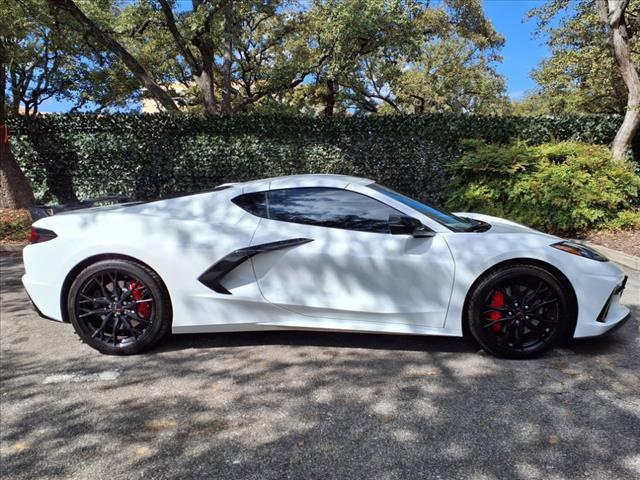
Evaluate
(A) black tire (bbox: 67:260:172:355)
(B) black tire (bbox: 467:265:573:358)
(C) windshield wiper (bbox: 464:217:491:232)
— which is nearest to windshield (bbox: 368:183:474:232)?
(C) windshield wiper (bbox: 464:217:491:232)

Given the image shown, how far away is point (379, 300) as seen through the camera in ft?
10.8

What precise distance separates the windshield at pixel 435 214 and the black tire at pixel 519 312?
475 millimetres

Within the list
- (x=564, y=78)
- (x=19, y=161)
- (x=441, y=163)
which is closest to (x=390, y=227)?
(x=441, y=163)

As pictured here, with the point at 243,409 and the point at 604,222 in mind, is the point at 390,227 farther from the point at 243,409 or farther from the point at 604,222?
the point at 604,222

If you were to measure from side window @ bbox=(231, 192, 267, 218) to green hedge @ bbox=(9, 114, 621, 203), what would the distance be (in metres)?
7.07

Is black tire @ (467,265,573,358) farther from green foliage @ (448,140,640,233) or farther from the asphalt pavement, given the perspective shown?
green foliage @ (448,140,640,233)

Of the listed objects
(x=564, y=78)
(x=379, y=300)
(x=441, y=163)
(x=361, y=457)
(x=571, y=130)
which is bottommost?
(x=361, y=457)

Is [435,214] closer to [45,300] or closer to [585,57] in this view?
[45,300]

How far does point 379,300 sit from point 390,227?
531 millimetres

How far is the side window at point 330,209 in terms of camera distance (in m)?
3.42

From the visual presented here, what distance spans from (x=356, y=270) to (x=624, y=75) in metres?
10.7

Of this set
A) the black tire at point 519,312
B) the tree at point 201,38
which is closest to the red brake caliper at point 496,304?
the black tire at point 519,312

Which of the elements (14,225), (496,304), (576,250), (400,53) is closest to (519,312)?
(496,304)

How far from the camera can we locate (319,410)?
8.85 feet
